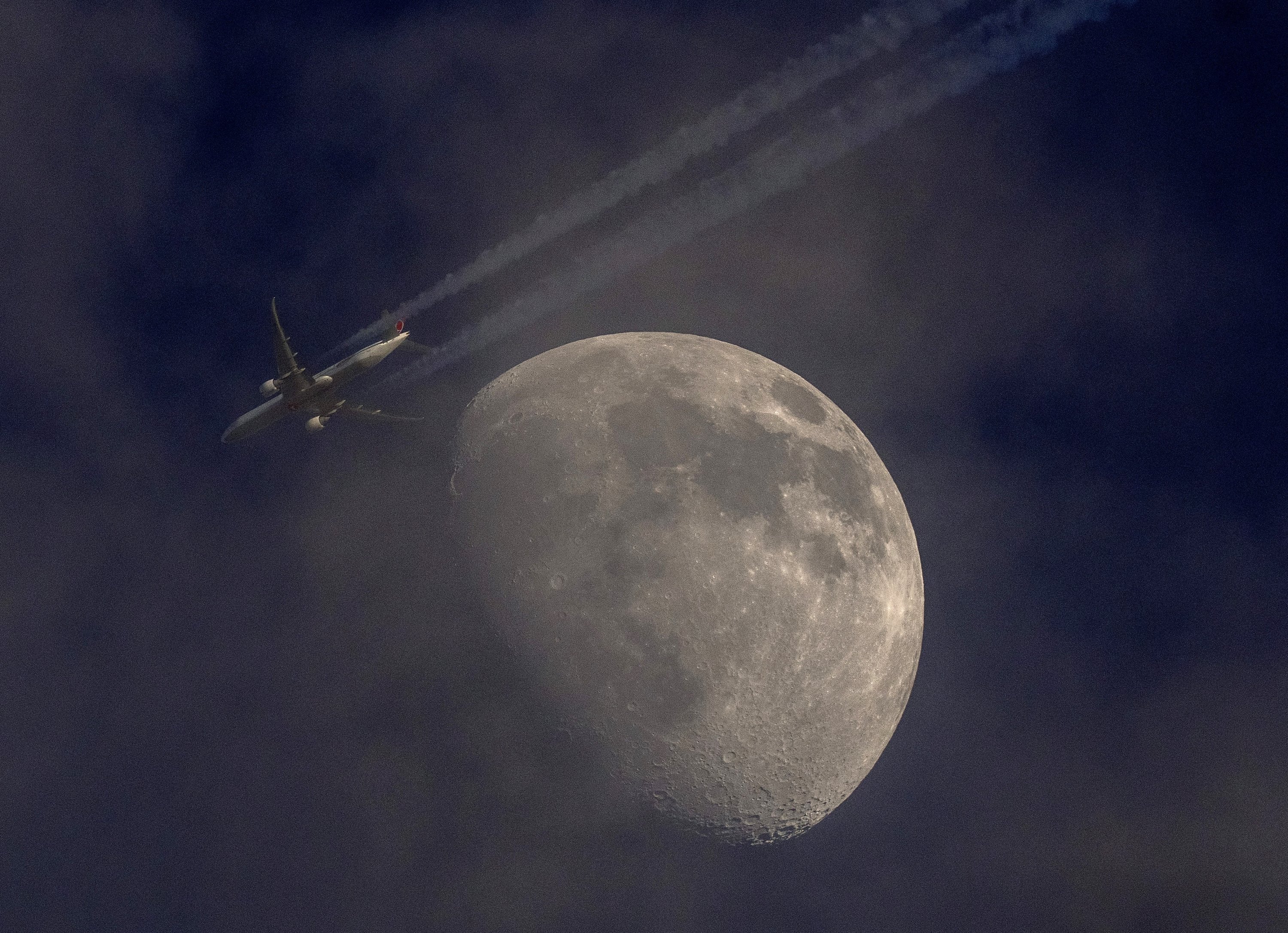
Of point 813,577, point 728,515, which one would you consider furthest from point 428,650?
point 813,577

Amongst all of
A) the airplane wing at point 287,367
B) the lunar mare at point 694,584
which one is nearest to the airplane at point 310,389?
the airplane wing at point 287,367

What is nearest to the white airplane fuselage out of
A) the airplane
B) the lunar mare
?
the airplane

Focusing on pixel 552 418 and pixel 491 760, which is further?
pixel 552 418

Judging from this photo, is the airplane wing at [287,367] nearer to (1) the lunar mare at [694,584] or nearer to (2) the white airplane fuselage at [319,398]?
(2) the white airplane fuselage at [319,398]

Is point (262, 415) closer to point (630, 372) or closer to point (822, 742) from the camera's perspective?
point (630, 372)

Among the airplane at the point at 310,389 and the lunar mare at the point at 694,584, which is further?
the airplane at the point at 310,389

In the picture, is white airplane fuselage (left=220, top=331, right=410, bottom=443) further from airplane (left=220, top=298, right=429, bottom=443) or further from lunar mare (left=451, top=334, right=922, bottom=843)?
lunar mare (left=451, top=334, right=922, bottom=843)
